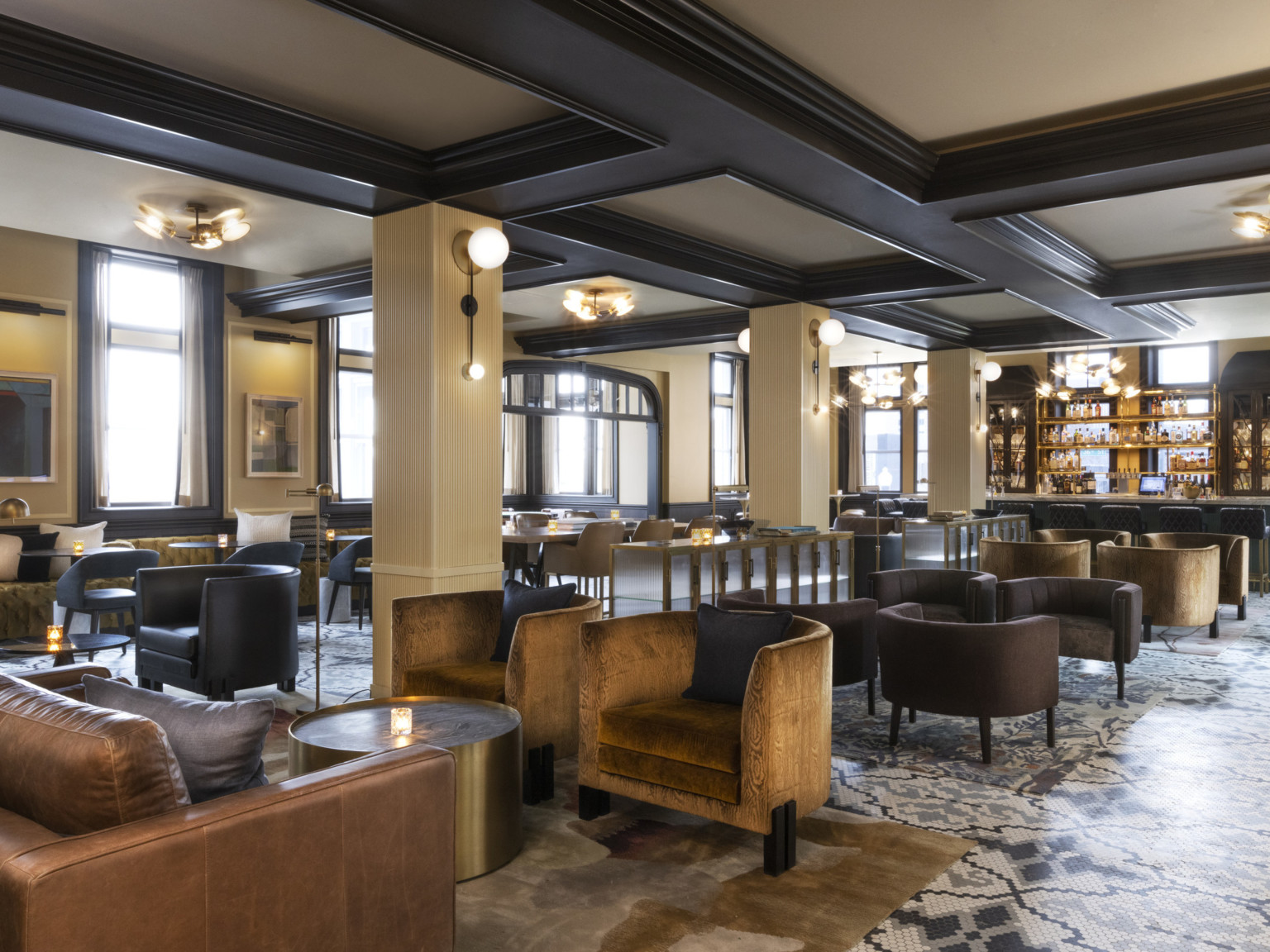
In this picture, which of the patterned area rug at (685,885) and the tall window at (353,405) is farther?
the tall window at (353,405)

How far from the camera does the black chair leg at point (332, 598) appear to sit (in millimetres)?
8719

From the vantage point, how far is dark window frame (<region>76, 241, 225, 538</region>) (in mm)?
8602

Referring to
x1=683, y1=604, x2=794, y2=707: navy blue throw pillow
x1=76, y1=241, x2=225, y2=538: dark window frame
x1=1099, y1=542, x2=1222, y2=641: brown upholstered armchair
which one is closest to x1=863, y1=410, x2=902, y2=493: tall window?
x1=1099, y1=542, x2=1222, y2=641: brown upholstered armchair

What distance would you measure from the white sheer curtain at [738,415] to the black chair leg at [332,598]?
328 inches

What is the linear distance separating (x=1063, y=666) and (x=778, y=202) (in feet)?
12.8

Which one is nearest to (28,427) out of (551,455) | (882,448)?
(551,455)

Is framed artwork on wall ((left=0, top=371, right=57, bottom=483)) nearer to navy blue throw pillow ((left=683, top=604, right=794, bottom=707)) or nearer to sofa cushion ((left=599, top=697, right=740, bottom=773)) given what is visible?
sofa cushion ((left=599, top=697, right=740, bottom=773))

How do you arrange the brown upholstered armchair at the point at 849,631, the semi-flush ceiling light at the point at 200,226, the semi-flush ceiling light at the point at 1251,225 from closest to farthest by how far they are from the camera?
1. the brown upholstered armchair at the point at 849,631
2. the semi-flush ceiling light at the point at 1251,225
3. the semi-flush ceiling light at the point at 200,226

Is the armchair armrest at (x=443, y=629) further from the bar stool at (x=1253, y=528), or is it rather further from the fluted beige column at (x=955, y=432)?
the bar stool at (x=1253, y=528)

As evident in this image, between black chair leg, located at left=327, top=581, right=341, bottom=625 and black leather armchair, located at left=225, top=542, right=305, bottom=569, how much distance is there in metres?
1.46

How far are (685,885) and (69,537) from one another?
7.12m

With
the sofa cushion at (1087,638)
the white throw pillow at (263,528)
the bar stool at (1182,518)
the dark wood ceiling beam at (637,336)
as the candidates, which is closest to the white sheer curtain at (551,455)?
the dark wood ceiling beam at (637,336)

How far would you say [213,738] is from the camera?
7.20 ft

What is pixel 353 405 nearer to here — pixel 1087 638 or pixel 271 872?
pixel 1087 638
